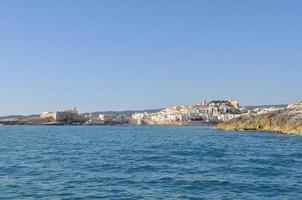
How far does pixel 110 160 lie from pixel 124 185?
1532 cm

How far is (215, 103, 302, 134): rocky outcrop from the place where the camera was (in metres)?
115

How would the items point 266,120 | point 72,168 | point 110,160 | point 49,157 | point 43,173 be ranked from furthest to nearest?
1. point 266,120
2. point 49,157
3. point 110,160
4. point 72,168
5. point 43,173

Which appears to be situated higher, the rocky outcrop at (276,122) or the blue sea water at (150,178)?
the rocky outcrop at (276,122)

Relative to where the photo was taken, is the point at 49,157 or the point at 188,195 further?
the point at 49,157

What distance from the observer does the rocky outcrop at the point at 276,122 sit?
114550 mm

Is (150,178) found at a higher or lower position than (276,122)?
lower

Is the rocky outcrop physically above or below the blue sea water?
above

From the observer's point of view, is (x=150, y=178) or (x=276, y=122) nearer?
(x=150, y=178)

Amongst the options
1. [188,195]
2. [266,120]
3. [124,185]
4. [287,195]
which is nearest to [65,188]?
[124,185]

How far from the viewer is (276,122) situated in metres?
128

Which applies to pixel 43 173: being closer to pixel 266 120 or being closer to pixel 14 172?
pixel 14 172

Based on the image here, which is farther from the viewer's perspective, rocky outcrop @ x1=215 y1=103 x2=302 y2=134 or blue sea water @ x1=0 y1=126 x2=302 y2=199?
rocky outcrop @ x1=215 y1=103 x2=302 y2=134

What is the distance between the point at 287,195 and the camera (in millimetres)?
26297

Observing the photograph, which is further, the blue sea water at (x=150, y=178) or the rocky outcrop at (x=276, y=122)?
the rocky outcrop at (x=276, y=122)
